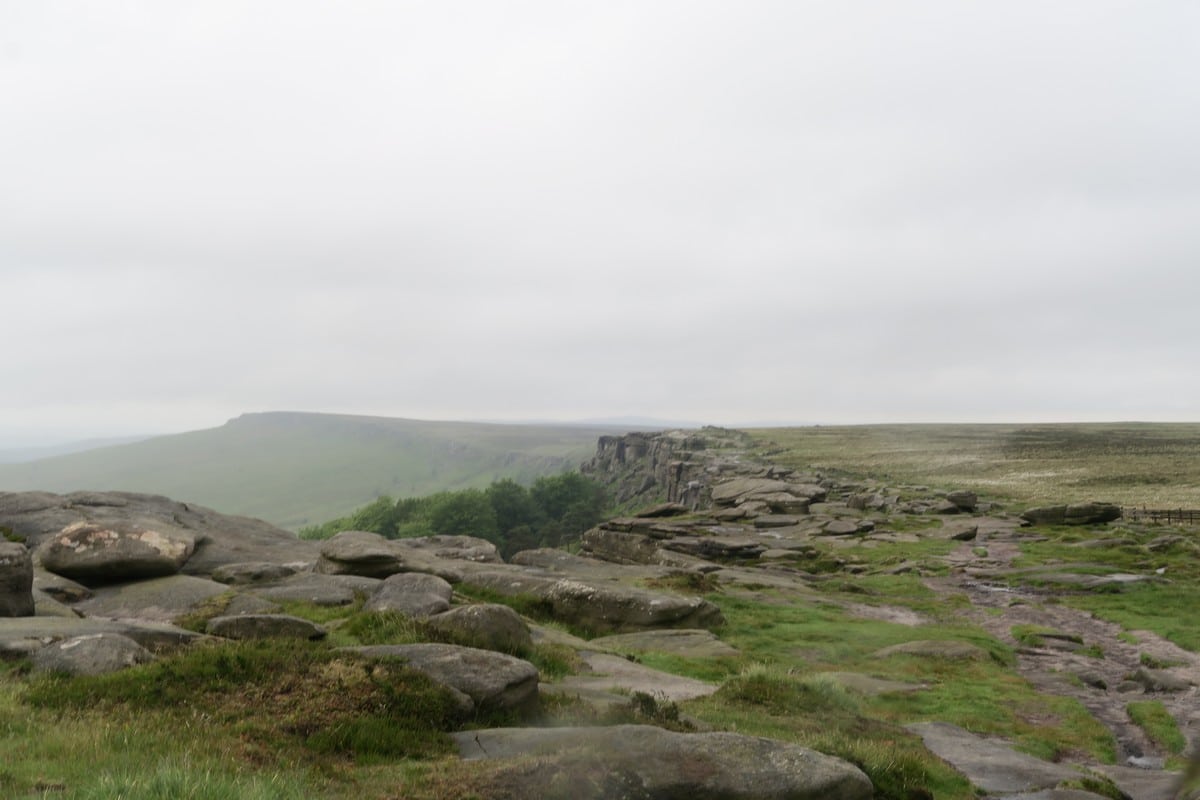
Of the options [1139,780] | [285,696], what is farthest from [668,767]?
[1139,780]

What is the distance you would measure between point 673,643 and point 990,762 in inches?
448

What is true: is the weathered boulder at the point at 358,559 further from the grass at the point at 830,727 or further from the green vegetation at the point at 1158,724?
the green vegetation at the point at 1158,724

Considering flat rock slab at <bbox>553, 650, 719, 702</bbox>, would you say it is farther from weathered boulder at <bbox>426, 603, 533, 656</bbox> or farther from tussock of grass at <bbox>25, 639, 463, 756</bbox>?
tussock of grass at <bbox>25, 639, 463, 756</bbox>

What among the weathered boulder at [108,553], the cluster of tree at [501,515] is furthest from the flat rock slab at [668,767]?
the cluster of tree at [501,515]

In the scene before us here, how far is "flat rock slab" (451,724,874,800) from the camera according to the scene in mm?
8695

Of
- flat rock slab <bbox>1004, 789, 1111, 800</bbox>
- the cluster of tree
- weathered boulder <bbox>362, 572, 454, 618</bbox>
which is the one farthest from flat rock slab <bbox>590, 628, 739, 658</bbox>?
the cluster of tree

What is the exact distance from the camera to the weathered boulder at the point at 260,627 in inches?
603

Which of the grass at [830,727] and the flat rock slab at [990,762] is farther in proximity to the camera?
the flat rock slab at [990,762]

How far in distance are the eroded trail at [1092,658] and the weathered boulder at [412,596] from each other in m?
16.3

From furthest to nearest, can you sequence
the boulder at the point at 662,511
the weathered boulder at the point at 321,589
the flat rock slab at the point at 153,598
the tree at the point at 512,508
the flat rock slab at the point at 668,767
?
the tree at the point at 512,508, the boulder at the point at 662,511, the weathered boulder at the point at 321,589, the flat rock slab at the point at 153,598, the flat rock slab at the point at 668,767

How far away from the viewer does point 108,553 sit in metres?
24.0

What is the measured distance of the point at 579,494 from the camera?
12650cm

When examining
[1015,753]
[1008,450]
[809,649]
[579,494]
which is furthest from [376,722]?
[1008,450]

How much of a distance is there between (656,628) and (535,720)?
550 inches
